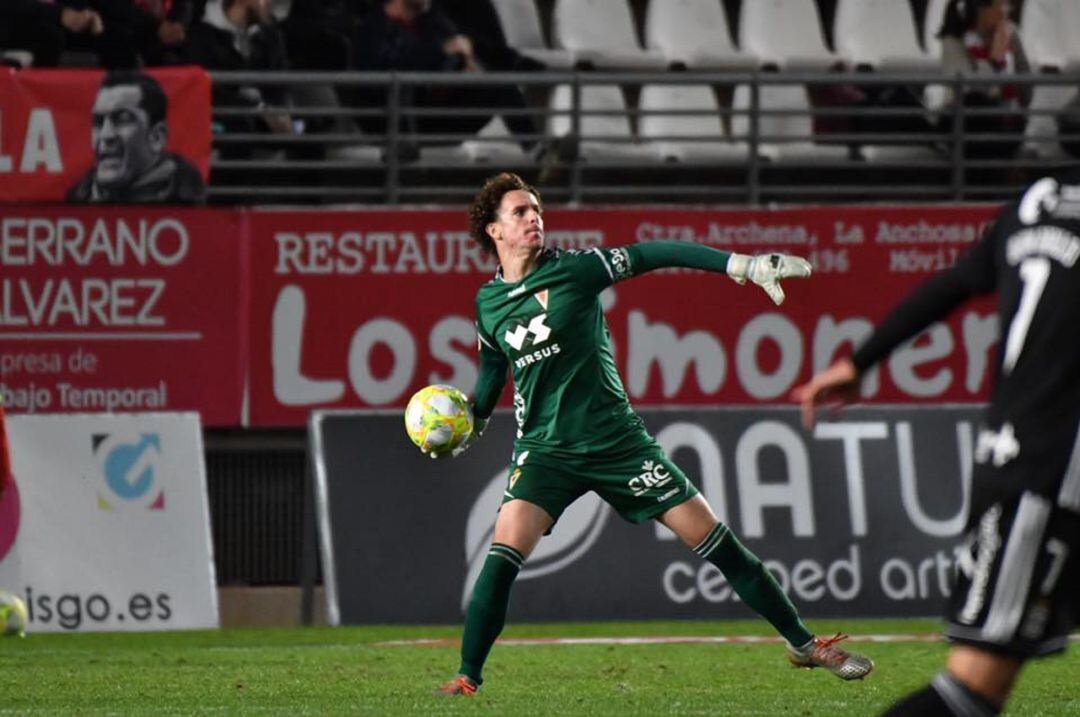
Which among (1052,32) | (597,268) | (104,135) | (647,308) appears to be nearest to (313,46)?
(104,135)

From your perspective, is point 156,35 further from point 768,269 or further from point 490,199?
point 768,269

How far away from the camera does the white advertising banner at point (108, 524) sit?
15859mm

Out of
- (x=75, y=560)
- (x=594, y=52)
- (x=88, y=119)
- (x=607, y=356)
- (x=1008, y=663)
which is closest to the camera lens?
(x=1008, y=663)

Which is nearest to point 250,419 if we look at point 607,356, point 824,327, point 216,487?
point 216,487

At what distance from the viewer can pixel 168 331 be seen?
17.4 meters

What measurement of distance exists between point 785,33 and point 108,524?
28.6 feet

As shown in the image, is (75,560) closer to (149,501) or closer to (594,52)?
(149,501)

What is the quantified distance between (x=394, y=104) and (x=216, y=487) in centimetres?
334

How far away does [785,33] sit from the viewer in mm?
21484

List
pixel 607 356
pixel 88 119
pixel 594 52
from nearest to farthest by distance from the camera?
pixel 607 356 → pixel 88 119 → pixel 594 52

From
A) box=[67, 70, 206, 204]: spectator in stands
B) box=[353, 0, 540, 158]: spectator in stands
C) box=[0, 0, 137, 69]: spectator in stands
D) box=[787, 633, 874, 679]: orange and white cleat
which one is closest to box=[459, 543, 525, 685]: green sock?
box=[787, 633, 874, 679]: orange and white cleat

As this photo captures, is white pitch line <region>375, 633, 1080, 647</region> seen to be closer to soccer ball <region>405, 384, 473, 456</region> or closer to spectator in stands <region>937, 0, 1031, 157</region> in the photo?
soccer ball <region>405, 384, 473, 456</region>

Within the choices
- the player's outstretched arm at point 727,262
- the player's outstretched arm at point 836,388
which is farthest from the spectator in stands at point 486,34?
the player's outstretched arm at point 836,388

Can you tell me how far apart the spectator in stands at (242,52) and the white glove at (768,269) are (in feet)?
30.9
